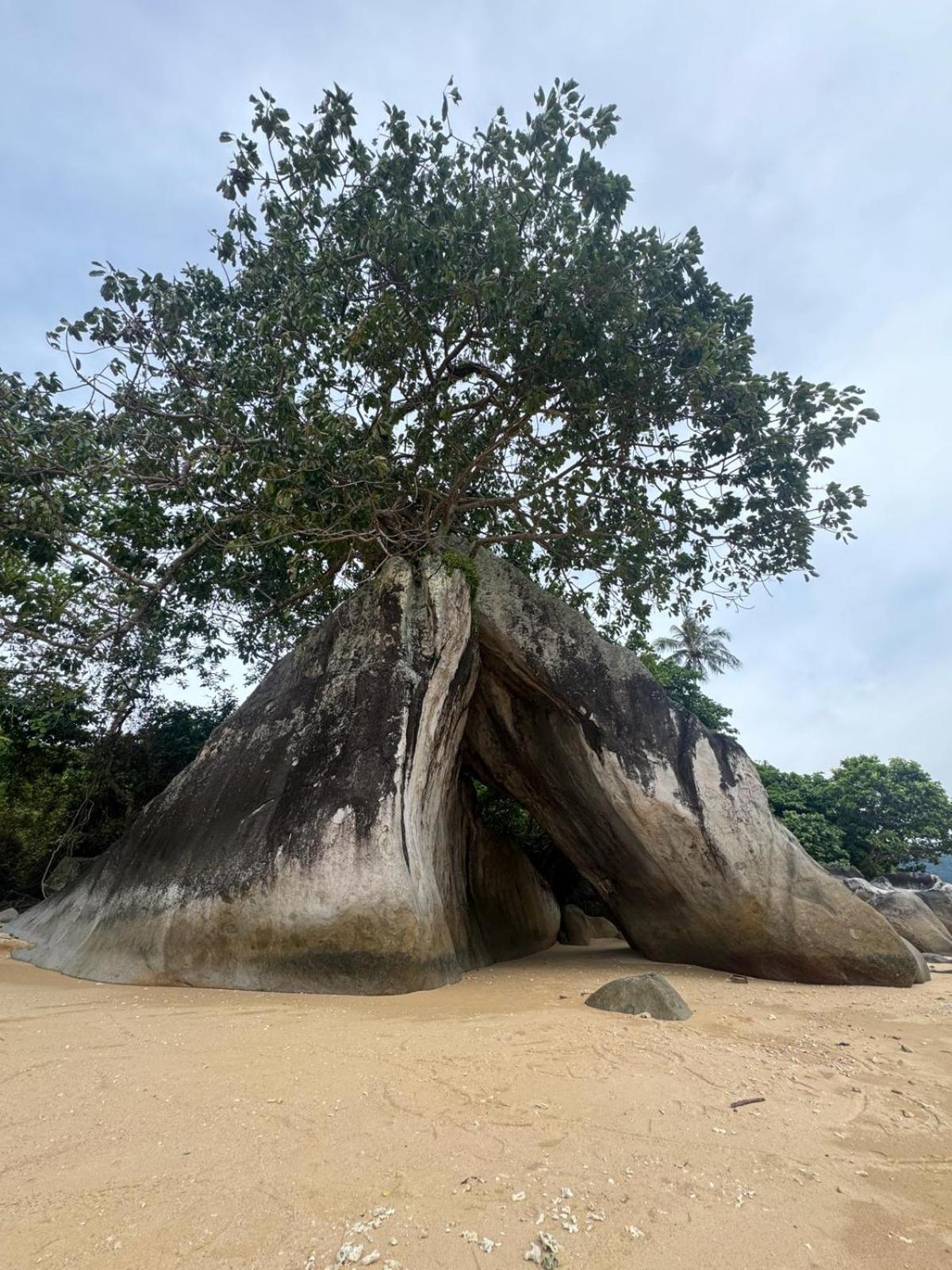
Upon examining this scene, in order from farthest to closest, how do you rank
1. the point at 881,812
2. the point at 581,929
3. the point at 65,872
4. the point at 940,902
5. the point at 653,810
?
the point at 881,812 < the point at 940,902 < the point at 581,929 < the point at 65,872 < the point at 653,810

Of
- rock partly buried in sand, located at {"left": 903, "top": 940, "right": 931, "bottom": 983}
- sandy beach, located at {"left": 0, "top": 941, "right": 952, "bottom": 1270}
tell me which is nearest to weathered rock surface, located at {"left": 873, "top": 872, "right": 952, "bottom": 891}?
rock partly buried in sand, located at {"left": 903, "top": 940, "right": 931, "bottom": 983}

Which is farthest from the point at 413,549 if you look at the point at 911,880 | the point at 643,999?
the point at 911,880

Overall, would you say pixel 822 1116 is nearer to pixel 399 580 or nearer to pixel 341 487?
pixel 399 580

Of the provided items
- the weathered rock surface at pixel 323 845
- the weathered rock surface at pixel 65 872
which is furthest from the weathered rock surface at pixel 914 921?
the weathered rock surface at pixel 65 872

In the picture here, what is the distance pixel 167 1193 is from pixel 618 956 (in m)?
8.14

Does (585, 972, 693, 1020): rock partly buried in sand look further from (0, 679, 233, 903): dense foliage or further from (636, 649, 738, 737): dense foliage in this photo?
(636, 649, 738, 737): dense foliage

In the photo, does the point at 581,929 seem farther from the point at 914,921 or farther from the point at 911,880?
the point at 911,880

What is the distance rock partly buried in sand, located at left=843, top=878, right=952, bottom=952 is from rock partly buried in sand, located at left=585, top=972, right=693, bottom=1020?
296 inches

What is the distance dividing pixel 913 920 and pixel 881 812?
1143cm

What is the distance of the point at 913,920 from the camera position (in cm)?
1130

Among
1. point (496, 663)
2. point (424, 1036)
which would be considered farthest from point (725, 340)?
point (424, 1036)

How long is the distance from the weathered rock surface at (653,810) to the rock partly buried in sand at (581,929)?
3512 mm

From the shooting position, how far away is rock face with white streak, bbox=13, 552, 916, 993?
611cm

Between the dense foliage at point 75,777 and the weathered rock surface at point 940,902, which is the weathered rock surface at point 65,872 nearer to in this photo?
the dense foliage at point 75,777
